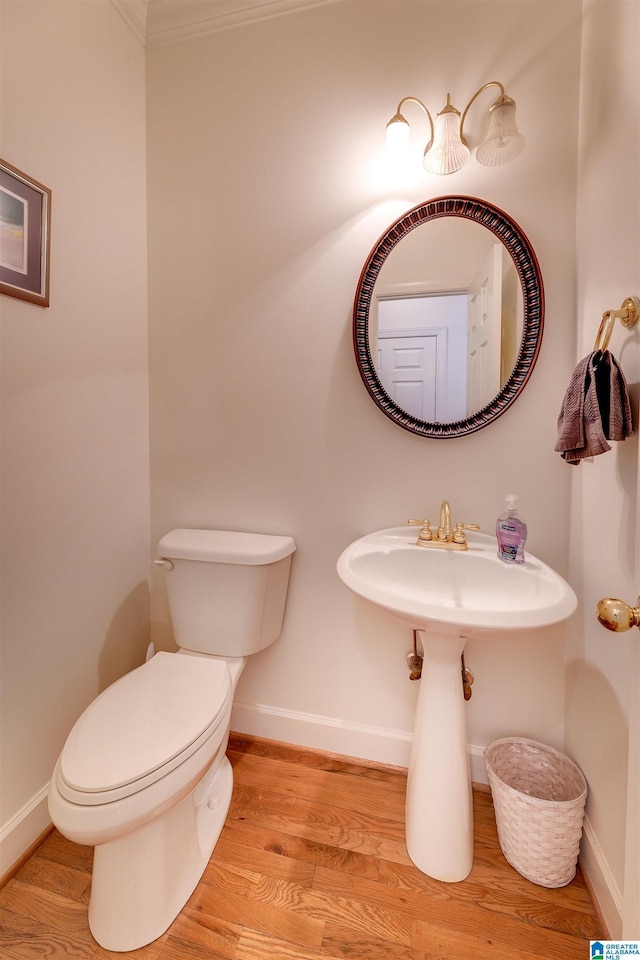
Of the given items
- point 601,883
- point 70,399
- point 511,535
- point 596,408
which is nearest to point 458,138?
point 596,408

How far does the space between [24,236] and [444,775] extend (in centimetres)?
177

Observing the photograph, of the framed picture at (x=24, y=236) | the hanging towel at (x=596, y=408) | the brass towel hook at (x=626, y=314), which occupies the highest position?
the framed picture at (x=24, y=236)

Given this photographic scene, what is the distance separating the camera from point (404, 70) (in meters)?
1.30

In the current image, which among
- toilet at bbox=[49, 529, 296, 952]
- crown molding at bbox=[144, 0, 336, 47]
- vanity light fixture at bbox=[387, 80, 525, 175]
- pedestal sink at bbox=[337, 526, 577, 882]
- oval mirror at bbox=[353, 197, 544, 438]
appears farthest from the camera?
crown molding at bbox=[144, 0, 336, 47]

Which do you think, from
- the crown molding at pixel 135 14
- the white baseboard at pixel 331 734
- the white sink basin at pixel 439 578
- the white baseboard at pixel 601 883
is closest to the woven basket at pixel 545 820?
the white baseboard at pixel 601 883

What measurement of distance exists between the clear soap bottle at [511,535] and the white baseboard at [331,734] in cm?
69

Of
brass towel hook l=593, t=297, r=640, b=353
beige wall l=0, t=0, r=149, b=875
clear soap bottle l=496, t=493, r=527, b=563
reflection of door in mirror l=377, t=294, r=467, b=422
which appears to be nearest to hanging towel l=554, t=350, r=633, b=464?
brass towel hook l=593, t=297, r=640, b=353

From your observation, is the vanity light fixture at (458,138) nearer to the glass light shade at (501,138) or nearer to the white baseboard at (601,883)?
the glass light shade at (501,138)

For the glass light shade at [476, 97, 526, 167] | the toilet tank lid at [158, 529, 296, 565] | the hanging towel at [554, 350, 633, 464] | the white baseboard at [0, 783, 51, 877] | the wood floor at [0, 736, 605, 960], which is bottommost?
the wood floor at [0, 736, 605, 960]

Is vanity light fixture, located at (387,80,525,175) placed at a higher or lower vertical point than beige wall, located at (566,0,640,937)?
higher

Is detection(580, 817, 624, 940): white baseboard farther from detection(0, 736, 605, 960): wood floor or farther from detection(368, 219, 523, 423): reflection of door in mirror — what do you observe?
detection(368, 219, 523, 423): reflection of door in mirror

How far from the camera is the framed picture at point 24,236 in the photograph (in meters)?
1.04

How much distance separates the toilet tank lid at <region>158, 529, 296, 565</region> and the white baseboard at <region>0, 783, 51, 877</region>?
0.75m

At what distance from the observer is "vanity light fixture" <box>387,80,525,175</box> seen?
1.12 m
